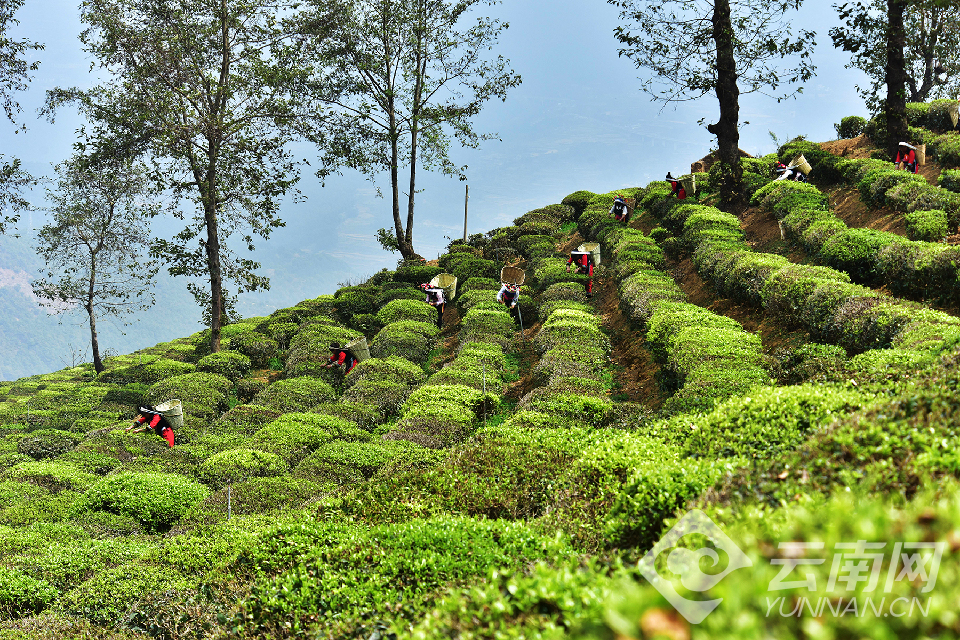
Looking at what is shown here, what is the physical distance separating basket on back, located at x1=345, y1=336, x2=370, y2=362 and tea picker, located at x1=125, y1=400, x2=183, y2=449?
14.1 feet

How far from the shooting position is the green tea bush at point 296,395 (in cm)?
1309

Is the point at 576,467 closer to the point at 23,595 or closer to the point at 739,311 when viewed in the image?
the point at 23,595

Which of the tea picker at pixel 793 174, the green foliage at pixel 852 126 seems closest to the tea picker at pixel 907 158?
the tea picker at pixel 793 174

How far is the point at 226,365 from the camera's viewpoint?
17.1 metres

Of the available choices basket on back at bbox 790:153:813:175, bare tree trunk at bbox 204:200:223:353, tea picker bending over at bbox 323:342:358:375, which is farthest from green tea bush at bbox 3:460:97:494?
basket on back at bbox 790:153:813:175

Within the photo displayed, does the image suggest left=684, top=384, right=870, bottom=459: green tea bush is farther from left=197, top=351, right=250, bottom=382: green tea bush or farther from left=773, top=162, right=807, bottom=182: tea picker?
left=197, top=351, right=250, bottom=382: green tea bush

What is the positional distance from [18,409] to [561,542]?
18464 millimetres

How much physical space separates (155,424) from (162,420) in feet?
0.48

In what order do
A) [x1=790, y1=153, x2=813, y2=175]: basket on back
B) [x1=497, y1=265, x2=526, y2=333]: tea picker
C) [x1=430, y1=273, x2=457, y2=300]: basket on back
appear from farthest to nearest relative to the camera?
1. [x1=430, y1=273, x2=457, y2=300]: basket on back
2. [x1=790, y1=153, x2=813, y2=175]: basket on back
3. [x1=497, y1=265, x2=526, y2=333]: tea picker

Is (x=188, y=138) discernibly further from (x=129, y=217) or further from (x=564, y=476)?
(x=564, y=476)

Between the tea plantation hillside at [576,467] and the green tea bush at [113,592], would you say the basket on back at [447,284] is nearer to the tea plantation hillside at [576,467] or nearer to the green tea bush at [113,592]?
the tea plantation hillside at [576,467]

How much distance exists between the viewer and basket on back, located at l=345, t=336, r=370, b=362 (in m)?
15.1

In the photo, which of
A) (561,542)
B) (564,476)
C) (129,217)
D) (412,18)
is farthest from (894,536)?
(129,217)

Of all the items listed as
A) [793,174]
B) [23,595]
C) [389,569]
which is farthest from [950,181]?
[23,595]
